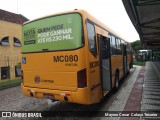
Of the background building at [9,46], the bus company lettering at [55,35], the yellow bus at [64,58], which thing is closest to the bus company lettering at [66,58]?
the yellow bus at [64,58]

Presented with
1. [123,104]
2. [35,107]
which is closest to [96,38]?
[123,104]

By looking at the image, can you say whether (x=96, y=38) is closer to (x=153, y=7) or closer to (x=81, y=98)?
(x=81, y=98)

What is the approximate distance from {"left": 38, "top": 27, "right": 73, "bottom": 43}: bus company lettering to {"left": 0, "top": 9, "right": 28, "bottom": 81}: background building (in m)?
16.0

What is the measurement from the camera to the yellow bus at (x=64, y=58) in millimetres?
6075

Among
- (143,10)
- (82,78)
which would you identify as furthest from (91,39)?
(143,10)

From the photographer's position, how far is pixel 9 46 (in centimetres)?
2298

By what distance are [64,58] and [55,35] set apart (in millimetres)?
812

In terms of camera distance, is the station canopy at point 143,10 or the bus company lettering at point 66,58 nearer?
the bus company lettering at point 66,58

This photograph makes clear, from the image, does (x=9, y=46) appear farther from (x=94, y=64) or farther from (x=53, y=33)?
(x=94, y=64)

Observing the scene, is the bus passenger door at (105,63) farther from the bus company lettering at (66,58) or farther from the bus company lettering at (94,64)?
the bus company lettering at (66,58)

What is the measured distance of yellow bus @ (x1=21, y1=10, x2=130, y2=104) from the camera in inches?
239

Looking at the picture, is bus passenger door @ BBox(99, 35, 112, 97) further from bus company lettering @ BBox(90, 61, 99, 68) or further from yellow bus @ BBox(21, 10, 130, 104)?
bus company lettering @ BBox(90, 61, 99, 68)

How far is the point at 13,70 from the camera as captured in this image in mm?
23406

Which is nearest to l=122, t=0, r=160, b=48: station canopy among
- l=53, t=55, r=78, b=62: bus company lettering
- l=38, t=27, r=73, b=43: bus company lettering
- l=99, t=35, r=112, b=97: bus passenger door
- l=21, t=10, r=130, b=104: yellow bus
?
l=99, t=35, r=112, b=97: bus passenger door
